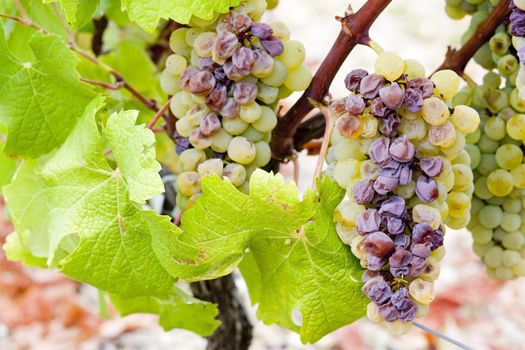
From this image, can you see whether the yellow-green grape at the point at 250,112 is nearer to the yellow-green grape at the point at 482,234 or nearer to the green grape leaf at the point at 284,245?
the green grape leaf at the point at 284,245

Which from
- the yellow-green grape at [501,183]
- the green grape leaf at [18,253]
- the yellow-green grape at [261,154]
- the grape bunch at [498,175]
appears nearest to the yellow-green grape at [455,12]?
the grape bunch at [498,175]

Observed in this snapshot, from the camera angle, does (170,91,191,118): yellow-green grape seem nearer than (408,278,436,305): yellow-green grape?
No

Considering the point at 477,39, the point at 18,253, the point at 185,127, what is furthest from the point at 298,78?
the point at 18,253

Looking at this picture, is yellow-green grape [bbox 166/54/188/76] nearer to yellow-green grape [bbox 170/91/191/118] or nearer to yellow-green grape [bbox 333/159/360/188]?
yellow-green grape [bbox 170/91/191/118]

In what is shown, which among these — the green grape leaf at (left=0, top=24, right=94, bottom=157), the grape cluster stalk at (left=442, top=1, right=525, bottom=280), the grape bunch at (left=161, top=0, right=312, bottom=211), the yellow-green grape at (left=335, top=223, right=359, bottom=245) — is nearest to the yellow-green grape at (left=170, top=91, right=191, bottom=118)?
the grape bunch at (left=161, top=0, right=312, bottom=211)

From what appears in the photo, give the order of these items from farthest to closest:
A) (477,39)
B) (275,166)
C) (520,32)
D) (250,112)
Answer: (275,166) → (477,39) → (250,112) → (520,32)

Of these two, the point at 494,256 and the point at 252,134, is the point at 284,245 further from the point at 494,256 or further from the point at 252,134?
the point at 494,256
